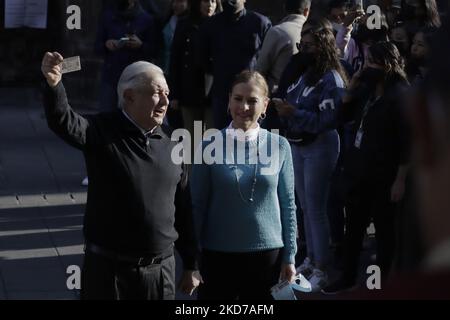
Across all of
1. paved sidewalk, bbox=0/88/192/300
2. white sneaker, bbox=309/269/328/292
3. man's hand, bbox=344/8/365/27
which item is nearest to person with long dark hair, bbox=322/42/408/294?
white sneaker, bbox=309/269/328/292

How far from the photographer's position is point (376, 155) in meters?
6.31

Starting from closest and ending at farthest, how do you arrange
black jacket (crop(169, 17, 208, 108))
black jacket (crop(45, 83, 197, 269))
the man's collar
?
black jacket (crop(45, 83, 197, 269)) → the man's collar → black jacket (crop(169, 17, 208, 108))

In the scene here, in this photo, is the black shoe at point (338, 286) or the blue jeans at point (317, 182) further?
the blue jeans at point (317, 182)

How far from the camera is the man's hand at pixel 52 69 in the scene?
426cm

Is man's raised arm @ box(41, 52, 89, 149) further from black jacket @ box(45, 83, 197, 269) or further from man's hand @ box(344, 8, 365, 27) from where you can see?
man's hand @ box(344, 8, 365, 27)

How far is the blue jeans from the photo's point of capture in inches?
265

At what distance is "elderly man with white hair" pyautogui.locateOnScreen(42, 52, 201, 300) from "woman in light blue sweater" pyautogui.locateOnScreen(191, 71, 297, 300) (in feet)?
1.34

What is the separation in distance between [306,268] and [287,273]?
2.15 meters

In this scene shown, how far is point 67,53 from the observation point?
12.2m

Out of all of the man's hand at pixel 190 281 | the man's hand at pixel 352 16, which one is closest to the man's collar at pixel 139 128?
the man's hand at pixel 190 281

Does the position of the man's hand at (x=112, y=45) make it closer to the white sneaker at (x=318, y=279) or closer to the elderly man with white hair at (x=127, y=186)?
the white sneaker at (x=318, y=279)

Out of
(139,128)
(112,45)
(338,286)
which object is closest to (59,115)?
(139,128)

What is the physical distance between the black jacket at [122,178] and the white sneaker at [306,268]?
9.02ft
